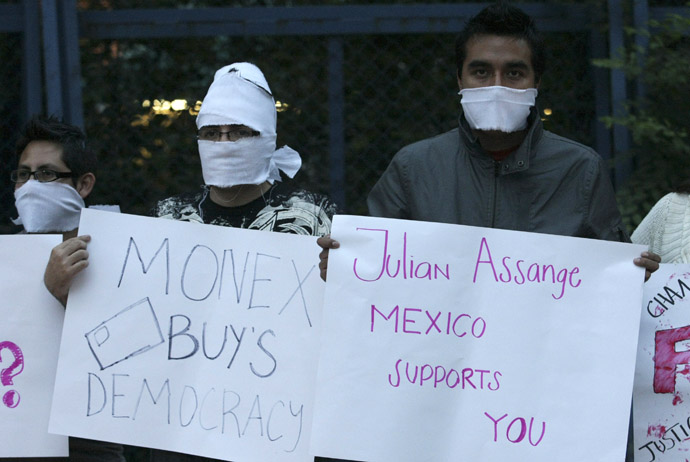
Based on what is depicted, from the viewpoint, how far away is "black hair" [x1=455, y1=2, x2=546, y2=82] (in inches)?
113

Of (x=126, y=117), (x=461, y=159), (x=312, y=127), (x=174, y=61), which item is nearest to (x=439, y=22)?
(x=312, y=127)

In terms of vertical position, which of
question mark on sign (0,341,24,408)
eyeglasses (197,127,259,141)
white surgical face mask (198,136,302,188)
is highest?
eyeglasses (197,127,259,141)

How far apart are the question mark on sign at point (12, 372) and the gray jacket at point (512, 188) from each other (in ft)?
4.06

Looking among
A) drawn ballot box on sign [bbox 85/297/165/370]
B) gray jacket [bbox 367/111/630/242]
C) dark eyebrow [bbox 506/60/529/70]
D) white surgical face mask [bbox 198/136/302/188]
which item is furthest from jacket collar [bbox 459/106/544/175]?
drawn ballot box on sign [bbox 85/297/165/370]

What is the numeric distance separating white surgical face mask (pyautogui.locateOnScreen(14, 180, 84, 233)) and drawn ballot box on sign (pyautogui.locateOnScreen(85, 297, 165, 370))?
1.70 feet

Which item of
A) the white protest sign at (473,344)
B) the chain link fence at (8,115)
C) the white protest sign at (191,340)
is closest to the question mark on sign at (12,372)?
the white protest sign at (191,340)

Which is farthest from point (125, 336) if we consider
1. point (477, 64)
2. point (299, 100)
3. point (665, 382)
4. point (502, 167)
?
point (299, 100)

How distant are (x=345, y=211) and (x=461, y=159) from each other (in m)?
2.12

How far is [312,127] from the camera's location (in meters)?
5.04

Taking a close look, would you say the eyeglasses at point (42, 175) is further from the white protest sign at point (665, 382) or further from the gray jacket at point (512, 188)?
the white protest sign at point (665, 382)

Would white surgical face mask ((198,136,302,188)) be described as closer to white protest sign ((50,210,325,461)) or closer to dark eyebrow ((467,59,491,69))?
white protest sign ((50,210,325,461))

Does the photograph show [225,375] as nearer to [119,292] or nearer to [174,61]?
[119,292]

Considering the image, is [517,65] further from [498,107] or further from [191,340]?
[191,340]

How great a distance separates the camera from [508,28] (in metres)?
2.88
